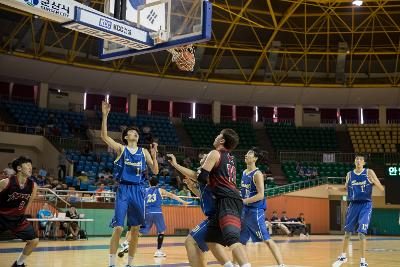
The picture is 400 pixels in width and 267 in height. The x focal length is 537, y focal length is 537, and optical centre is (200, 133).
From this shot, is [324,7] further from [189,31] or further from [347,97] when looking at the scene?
[189,31]

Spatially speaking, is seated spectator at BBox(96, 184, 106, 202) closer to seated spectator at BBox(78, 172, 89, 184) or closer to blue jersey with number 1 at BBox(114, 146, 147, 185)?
seated spectator at BBox(78, 172, 89, 184)

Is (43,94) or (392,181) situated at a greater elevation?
(43,94)

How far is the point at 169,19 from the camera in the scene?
10.6 metres

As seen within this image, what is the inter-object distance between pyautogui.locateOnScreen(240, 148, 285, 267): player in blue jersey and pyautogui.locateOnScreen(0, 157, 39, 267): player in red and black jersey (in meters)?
3.41

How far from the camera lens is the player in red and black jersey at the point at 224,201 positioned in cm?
612

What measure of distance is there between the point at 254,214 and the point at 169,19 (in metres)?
4.23

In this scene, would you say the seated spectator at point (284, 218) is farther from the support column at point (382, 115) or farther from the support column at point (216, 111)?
the support column at point (382, 115)

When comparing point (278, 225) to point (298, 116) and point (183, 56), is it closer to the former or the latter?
point (298, 116)

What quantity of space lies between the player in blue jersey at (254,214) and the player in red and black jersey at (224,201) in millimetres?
2442

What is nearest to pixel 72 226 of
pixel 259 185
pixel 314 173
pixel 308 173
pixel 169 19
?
pixel 169 19

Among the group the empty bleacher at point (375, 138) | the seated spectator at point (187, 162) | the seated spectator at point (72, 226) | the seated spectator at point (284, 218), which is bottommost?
the seated spectator at point (284, 218)

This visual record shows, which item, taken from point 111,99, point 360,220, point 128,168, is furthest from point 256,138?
point 128,168

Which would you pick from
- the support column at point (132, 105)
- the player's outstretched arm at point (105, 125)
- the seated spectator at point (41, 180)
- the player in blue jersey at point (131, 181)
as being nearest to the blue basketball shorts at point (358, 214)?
the player in blue jersey at point (131, 181)

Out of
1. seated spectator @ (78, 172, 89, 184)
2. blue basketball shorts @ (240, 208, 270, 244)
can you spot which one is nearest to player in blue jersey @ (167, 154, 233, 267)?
blue basketball shorts @ (240, 208, 270, 244)
